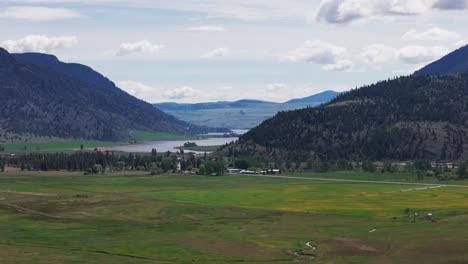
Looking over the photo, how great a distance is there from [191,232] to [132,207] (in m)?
42.3

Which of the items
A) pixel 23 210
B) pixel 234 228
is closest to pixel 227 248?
pixel 234 228

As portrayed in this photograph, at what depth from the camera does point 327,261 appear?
325ft

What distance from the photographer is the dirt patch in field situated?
106188 millimetres

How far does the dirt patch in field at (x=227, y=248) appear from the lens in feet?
348

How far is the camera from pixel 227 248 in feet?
368

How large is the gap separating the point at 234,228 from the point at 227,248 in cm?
2209

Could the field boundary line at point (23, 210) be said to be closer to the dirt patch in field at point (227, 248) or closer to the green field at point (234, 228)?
the green field at point (234, 228)

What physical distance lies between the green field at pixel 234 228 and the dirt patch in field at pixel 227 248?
16cm

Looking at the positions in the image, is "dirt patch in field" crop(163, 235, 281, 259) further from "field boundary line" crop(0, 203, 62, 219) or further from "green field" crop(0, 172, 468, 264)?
"field boundary line" crop(0, 203, 62, 219)

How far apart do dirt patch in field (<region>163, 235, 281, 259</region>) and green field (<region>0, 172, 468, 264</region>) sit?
0.16m

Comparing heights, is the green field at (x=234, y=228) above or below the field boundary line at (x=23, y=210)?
below

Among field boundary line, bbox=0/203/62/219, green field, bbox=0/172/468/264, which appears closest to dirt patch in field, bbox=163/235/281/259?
green field, bbox=0/172/468/264

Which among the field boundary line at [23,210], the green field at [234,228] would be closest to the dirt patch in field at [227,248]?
the green field at [234,228]

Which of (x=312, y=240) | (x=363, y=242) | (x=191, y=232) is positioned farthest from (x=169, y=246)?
(x=363, y=242)
